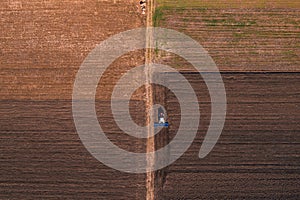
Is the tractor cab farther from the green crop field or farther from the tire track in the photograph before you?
the green crop field

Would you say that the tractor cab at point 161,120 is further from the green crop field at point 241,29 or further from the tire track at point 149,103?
the green crop field at point 241,29

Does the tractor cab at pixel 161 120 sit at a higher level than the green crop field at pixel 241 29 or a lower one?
lower

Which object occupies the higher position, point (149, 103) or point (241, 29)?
point (241, 29)

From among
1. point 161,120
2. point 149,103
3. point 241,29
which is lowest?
point 161,120

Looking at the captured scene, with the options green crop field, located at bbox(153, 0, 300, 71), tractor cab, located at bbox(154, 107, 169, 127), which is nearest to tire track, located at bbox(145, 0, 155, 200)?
tractor cab, located at bbox(154, 107, 169, 127)

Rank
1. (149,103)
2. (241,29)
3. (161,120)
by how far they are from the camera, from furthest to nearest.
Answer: (241,29), (149,103), (161,120)

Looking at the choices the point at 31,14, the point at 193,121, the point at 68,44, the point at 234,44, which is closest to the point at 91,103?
the point at 68,44

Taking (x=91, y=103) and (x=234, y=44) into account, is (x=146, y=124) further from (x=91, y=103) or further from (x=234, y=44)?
(x=234, y=44)

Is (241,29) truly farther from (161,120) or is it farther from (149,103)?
(161,120)

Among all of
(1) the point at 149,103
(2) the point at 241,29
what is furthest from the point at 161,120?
(2) the point at 241,29

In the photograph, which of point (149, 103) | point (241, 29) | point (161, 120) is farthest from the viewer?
point (241, 29)

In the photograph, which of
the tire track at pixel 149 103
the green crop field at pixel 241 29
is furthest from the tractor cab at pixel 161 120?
the green crop field at pixel 241 29
